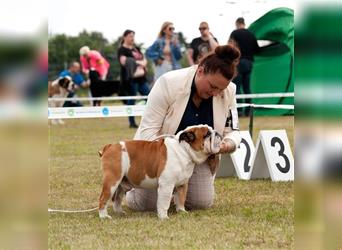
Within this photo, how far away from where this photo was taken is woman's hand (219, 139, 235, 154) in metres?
4.11

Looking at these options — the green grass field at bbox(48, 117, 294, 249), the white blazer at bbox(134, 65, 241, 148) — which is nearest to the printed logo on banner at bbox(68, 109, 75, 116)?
the green grass field at bbox(48, 117, 294, 249)

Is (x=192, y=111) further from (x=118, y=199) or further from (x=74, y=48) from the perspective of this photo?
(x=74, y=48)

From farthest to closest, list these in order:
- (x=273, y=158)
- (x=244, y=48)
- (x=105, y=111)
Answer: (x=244, y=48) → (x=105, y=111) → (x=273, y=158)

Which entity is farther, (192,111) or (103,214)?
(192,111)

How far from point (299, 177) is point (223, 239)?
78.7 inches

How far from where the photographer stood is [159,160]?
13.0ft

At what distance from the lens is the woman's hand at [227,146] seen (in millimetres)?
4109

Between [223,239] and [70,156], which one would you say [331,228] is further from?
[70,156]

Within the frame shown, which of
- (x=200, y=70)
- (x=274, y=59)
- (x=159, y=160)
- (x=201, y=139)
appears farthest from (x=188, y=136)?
(x=274, y=59)

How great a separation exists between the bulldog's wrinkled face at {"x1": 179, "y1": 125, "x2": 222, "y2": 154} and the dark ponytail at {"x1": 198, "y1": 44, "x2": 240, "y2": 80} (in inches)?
13.0

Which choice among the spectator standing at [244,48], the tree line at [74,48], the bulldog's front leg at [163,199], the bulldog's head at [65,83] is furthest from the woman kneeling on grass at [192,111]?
the tree line at [74,48]

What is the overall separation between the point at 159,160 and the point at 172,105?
42 cm

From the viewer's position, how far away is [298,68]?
1380 mm

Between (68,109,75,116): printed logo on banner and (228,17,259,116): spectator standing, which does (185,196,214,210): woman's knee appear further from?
(228,17,259,116): spectator standing
